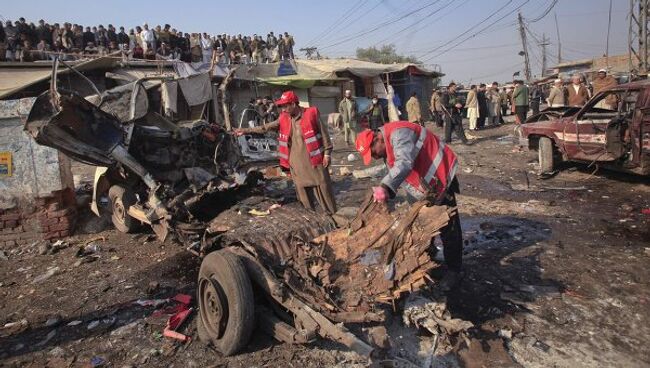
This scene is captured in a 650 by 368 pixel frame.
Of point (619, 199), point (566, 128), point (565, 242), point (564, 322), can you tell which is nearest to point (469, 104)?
point (566, 128)

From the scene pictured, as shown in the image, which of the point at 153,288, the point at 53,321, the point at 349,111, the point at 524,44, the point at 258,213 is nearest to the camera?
the point at 53,321

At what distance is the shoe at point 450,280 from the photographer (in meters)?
3.53

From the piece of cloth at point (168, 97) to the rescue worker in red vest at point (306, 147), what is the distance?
399 inches

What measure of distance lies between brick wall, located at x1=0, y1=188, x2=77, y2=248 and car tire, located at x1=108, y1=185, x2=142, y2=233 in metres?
0.66

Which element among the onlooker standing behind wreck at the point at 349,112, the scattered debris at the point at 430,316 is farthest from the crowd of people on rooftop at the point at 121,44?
the scattered debris at the point at 430,316

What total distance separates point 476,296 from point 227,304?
6.54ft

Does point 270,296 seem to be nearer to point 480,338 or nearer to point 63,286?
point 480,338

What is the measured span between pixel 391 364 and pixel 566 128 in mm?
6294

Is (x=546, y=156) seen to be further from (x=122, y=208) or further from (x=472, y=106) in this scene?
(x=472, y=106)

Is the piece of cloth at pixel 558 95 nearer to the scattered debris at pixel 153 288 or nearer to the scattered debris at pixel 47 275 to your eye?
the scattered debris at pixel 153 288

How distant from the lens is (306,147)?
4562 millimetres

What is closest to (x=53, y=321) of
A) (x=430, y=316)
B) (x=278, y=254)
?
(x=278, y=254)

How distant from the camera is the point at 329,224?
3518mm

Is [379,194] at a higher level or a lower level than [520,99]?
lower
